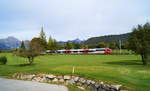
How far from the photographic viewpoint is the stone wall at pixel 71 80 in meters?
9.20

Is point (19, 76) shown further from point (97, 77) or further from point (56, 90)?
point (97, 77)

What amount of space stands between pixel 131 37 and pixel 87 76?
44.6 feet

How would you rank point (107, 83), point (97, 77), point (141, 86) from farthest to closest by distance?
point (97, 77)
point (107, 83)
point (141, 86)

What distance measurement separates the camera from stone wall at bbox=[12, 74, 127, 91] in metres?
9.20

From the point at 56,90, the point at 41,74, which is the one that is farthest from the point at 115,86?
the point at 41,74

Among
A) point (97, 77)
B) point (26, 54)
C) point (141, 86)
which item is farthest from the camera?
point (26, 54)

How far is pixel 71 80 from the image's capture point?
1114cm

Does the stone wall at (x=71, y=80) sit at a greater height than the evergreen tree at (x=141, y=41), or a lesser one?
lesser

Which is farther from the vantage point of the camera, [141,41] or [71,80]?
[141,41]

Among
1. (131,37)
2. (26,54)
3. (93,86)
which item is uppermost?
(131,37)

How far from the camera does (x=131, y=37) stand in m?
21.8

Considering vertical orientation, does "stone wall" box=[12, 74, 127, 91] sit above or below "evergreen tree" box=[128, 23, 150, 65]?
A: below

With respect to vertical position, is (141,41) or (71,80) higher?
(141,41)

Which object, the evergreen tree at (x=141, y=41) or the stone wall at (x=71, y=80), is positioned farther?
the evergreen tree at (x=141, y=41)
